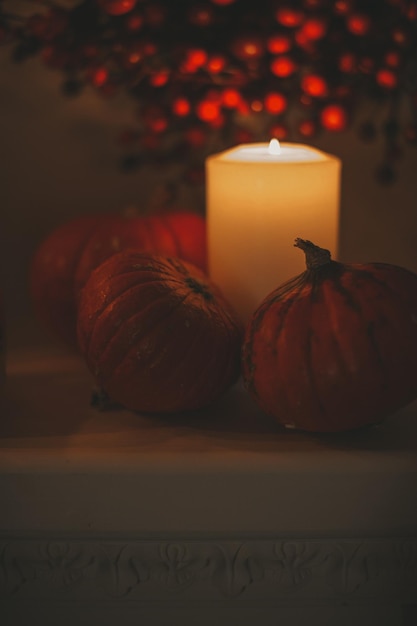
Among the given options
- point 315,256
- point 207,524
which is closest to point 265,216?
point 315,256

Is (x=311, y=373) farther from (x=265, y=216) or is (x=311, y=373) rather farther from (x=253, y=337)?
(x=265, y=216)

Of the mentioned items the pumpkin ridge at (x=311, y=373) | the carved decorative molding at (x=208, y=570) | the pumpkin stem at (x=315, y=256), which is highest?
the pumpkin stem at (x=315, y=256)

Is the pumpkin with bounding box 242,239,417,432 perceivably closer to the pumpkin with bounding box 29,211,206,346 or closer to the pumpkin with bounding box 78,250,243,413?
the pumpkin with bounding box 78,250,243,413

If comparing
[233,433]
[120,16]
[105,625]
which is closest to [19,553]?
[105,625]

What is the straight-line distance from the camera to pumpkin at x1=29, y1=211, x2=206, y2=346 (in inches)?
35.7

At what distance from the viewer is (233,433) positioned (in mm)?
709

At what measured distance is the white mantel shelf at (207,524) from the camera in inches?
25.6

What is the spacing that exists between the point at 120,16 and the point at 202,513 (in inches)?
24.3

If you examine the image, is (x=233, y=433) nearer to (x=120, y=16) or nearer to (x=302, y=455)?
(x=302, y=455)

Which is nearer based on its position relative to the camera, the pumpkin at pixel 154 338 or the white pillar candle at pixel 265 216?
the pumpkin at pixel 154 338

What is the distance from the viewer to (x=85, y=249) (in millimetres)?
909

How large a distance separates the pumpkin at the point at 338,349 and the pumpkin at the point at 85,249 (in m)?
0.28

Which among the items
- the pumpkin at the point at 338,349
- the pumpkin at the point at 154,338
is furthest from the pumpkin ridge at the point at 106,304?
the pumpkin at the point at 338,349

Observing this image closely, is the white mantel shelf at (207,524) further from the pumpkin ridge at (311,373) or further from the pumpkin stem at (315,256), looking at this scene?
the pumpkin stem at (315,256)
